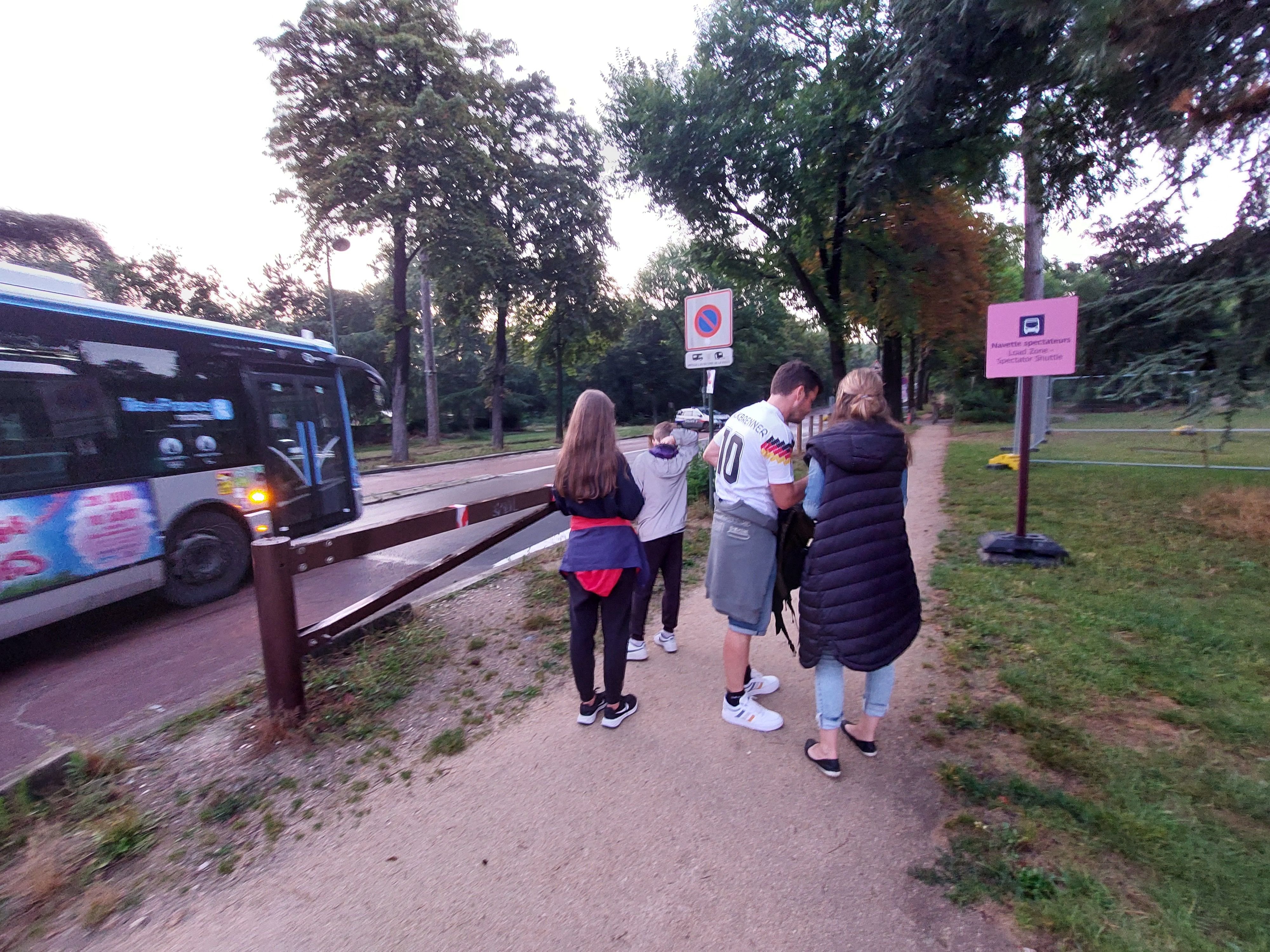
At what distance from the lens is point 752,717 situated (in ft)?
11.1

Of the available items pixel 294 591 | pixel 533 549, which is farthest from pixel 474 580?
pixel 294 591

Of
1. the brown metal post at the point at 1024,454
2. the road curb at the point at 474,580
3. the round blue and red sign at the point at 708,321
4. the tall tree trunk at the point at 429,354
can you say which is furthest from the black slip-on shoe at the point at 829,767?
the tall tree trunk at the point at 429,354

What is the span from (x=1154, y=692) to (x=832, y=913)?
2.55 m

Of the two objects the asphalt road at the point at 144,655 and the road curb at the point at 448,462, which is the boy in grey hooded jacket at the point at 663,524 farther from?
the road curb at the point at 448,462

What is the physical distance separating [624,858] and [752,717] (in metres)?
1.14

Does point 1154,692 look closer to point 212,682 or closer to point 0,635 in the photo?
point 212,682

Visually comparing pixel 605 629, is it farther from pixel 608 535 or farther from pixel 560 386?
pixel 560 386

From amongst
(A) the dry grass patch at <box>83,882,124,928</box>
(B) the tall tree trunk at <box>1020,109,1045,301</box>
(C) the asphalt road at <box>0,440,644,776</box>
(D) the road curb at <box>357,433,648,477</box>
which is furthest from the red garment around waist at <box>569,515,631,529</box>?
(D) the road curb at <box>357,433,648,477</box>

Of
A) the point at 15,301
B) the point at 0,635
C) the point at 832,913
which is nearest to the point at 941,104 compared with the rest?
the point at 832,913

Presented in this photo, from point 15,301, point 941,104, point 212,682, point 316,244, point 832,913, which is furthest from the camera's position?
point 316,244

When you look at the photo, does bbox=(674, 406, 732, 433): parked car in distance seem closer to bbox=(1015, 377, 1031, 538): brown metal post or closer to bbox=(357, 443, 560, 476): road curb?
bbox=(1015, 377, 1031, 538): brown metal post

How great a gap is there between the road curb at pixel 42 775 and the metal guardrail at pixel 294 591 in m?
0.90

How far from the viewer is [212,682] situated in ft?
15.1

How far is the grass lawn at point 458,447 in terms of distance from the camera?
2297 cm
